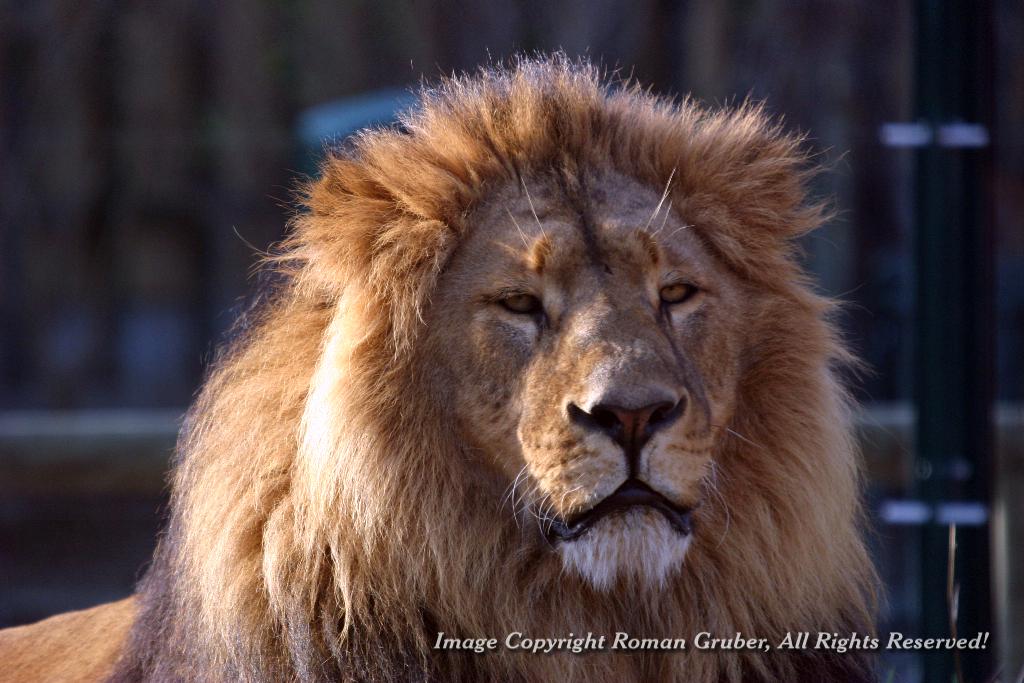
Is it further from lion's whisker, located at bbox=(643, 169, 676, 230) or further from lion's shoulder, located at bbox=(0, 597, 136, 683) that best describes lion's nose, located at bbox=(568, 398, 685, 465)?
lion's shoulder, located at bbox=(0, 597, 136, 683)

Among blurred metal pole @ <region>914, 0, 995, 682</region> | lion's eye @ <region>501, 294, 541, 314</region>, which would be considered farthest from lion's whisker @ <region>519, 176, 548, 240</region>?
blurred metal pole @ <region>914, 0, 995, 682</region>

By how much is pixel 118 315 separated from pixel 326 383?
6.53m

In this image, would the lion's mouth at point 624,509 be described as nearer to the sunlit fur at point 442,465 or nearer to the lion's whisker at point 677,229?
the sunlit fur at point 442,465

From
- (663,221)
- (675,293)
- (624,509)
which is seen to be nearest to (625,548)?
(624,509)

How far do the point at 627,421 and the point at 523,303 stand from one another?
0.35 m

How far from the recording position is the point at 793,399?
7.78ft

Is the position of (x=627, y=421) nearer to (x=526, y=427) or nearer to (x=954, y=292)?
(x=526, y=427)

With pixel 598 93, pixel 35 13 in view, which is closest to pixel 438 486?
pixel 598 93

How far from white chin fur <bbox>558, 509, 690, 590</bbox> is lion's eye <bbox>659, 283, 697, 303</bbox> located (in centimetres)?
44

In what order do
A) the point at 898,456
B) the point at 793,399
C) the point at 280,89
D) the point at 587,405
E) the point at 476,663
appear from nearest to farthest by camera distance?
the point at 587,405 < the point at 476,663 < the point at 793,399 < the point at 898,456 < the point at 280,89

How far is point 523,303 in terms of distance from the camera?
86.4 inches

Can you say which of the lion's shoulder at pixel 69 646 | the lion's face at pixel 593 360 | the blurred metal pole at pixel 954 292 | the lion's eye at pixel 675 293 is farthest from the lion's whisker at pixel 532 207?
the blurred metal pole at pixel 954 292

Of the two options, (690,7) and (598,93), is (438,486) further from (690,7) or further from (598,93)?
(690,7)

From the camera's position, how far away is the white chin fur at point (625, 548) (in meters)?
1.99
